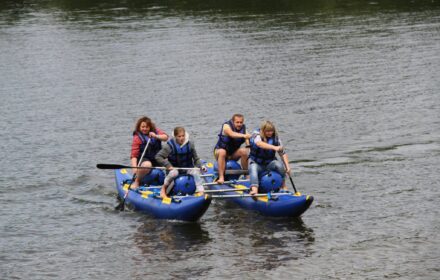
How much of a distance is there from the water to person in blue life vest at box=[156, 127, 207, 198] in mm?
940

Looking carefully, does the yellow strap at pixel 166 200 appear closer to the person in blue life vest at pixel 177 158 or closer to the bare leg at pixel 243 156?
the person in blue life vest at pixel 177 158

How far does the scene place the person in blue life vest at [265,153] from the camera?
66.3 ft

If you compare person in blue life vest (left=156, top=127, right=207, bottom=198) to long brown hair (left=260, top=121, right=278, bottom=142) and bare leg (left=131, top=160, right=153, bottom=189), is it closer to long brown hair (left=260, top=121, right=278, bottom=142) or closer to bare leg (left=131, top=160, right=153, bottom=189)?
bare leg (left=131, top=160, right=153, bottom=189)

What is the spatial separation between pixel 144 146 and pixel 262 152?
311 centimetres

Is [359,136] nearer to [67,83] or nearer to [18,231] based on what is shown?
[18,231]

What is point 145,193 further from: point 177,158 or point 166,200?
point 177,158

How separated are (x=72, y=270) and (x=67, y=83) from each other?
76.9ft

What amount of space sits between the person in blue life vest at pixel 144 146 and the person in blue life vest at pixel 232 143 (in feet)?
4.68

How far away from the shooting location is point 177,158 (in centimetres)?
2069

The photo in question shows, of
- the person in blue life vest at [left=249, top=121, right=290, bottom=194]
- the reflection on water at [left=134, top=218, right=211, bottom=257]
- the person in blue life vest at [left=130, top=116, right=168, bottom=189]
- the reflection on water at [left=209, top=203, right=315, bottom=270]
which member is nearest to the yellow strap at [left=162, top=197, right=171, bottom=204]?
the reflection on water at [left=134, top=218, right=211, bottom=257]

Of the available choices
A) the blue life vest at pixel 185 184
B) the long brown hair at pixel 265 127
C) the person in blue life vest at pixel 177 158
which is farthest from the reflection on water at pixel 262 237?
the long brown hair at pixel 265 127

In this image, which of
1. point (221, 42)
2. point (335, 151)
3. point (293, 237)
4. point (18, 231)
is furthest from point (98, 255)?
point (221, 42)

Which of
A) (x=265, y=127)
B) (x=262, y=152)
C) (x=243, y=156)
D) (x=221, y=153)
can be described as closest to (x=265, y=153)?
(x=262, y=152)

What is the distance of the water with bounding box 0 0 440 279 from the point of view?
60.1 ft
